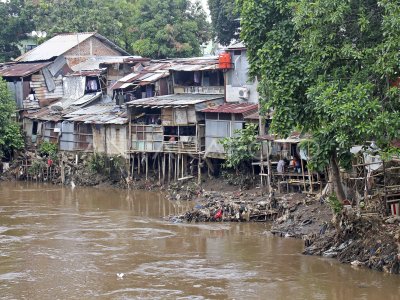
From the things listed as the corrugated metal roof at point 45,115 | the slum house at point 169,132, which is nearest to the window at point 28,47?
the corrugated metal roof at point 45,115

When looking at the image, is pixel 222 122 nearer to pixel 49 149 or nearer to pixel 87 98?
pixel 49 149

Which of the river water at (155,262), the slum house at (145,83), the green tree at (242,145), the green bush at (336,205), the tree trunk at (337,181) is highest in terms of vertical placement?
the slum house at (145,83)

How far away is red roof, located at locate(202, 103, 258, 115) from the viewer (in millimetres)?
28472

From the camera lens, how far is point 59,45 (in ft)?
130

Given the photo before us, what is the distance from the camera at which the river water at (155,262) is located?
1722 cm

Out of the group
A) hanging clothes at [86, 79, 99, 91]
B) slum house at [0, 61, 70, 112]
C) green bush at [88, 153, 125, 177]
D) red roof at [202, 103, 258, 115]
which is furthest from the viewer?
slum house at [0, 61, 70, 112]

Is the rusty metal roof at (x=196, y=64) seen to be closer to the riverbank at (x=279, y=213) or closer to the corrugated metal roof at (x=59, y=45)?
the riverbank at (x=279, y=213)

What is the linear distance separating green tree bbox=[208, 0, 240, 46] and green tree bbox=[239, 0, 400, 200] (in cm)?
1788

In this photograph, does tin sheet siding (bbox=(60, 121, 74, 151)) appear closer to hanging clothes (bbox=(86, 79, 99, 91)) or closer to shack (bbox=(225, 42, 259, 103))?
hanging clothes (bbox=(86, 79, 99, 91))

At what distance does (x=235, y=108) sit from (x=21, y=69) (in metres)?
14.7

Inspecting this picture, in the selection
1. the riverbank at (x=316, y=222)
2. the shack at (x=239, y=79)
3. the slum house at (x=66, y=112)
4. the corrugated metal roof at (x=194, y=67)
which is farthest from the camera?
the slum house at (x=66, y=112)

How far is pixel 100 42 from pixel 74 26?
284 centimetres

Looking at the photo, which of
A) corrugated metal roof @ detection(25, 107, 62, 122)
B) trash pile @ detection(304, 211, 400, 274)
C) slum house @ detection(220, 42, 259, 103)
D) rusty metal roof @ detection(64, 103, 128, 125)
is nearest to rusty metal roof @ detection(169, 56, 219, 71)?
slum house @ detection(220, 42, 259, 103)

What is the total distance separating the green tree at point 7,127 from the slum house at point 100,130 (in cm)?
209
